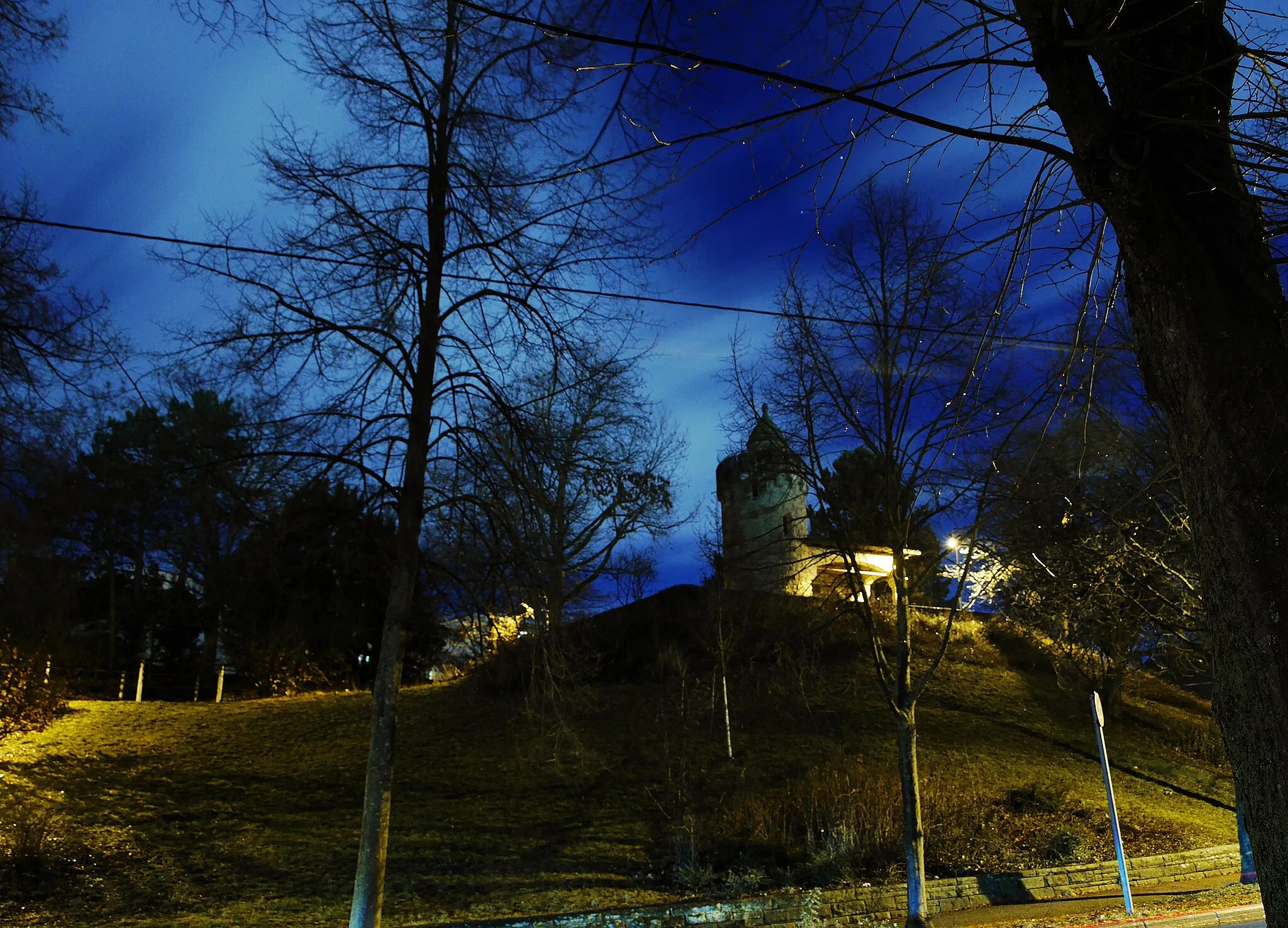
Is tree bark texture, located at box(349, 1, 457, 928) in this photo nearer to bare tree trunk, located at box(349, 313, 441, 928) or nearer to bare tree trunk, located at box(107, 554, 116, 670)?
bare tree trunk, located at box(349, 313, 441, 928)

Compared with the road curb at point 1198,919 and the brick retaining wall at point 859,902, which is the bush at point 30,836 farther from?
the road curb at point 1198,919

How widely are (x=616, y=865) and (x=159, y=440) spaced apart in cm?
812

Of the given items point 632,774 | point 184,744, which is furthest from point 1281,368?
point 184,744

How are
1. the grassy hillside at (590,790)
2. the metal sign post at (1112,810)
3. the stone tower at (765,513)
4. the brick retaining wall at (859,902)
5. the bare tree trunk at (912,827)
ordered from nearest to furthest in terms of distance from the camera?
the brick retaining wall at (859,902) < the bare tree trunk at (912,827) < the metal sign post at (1112,810) < the grassy hillside at (590,790) < the stone tower at (765,513)

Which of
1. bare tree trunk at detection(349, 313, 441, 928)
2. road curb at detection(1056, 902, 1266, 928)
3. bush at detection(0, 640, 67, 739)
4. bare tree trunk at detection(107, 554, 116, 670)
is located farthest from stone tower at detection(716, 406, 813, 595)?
bare tree trunk at detection(107, 554, 116, 670)

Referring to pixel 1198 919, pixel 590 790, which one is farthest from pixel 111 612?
pixel 1198 919

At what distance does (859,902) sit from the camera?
34.8ft

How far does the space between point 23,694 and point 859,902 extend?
16249mm

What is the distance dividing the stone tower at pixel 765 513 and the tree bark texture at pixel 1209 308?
7427mm

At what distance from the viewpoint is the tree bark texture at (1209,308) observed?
8.40 feet

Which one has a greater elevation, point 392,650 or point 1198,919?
point 392,650

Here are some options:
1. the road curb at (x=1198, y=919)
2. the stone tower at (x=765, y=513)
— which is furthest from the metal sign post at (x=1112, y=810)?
the stone tower at (x=765, y=513)

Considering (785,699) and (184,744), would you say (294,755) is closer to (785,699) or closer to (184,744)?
(184,744)

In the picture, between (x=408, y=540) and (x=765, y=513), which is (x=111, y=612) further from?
(x=408, y=540)
